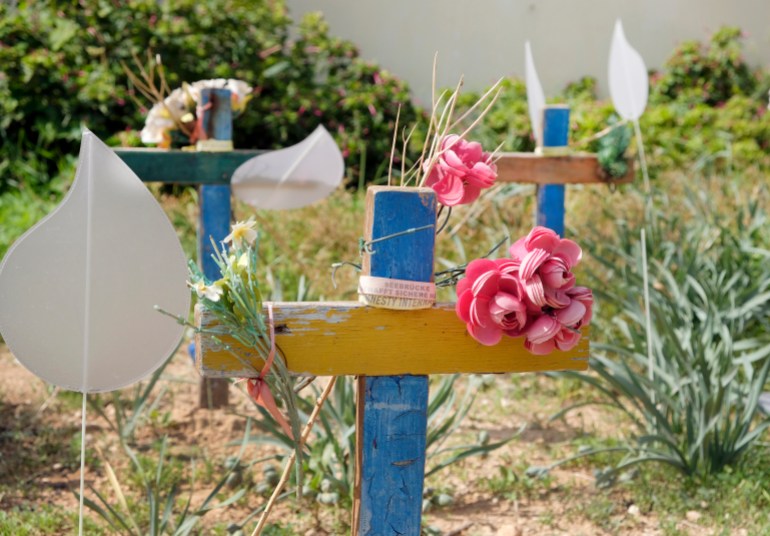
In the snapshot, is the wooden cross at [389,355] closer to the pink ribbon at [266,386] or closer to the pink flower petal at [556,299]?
the pink ribbon at [266,386]

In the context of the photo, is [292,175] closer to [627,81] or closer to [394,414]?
[627,81]

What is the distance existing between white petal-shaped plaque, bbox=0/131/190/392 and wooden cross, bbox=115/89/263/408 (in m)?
1.54

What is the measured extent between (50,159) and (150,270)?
485cm

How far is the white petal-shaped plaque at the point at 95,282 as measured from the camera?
139 cm

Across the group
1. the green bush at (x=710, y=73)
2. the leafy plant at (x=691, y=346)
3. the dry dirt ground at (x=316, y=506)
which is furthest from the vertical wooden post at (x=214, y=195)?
the green bush at (x=710, y=73)

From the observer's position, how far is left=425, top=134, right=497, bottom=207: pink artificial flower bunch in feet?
5.16

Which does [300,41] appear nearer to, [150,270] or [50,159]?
[50,159]

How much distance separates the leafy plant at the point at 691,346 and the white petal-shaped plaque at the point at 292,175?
1022 millimetres

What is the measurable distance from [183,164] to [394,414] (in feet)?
5.44

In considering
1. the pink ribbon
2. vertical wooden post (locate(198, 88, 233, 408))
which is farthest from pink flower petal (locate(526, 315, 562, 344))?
vertical wooden post (locate(198, 88, 233, 408))

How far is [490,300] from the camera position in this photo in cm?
146

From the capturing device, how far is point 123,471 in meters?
2.71

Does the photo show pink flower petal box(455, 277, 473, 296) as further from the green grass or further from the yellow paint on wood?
the green grass

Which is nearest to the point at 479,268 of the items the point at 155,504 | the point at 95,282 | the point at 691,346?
the point at 95,282
